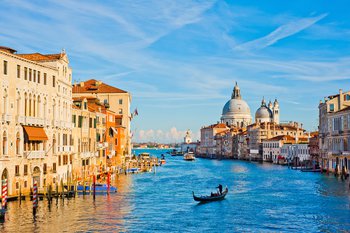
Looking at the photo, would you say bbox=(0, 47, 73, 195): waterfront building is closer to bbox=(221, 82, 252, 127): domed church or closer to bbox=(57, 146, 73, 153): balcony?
bbox=(57, 146, 73, 153): balcony

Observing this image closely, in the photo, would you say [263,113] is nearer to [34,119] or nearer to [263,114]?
[263,114]

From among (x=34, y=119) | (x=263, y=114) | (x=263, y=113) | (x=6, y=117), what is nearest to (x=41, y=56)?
(x=34, y=119)

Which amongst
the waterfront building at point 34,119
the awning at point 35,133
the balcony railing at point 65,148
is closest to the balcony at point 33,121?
the waterfront building at point 34,119

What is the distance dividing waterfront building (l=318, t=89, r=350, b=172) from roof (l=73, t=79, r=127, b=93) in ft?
73.7

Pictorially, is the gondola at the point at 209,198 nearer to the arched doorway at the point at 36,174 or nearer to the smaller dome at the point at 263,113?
the arched doorway at the point at 36,174

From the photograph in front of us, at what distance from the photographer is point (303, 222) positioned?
23.1 m

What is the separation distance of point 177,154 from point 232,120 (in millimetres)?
19008

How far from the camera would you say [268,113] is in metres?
139

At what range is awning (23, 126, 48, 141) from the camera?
27.4m

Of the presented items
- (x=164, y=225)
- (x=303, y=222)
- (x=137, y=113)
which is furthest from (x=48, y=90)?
(x=137, y=113)

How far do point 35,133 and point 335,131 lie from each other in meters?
30.7

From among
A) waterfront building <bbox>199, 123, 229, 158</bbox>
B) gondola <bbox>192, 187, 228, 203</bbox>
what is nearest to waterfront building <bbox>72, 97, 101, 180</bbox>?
gondola <bbox>192, 187, 228, 203</bbox>

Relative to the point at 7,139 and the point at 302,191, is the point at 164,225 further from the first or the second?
the point at 302,191

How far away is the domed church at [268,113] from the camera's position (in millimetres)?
138000
